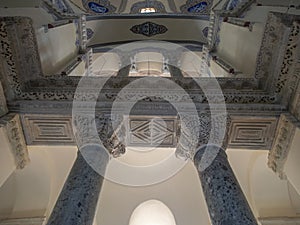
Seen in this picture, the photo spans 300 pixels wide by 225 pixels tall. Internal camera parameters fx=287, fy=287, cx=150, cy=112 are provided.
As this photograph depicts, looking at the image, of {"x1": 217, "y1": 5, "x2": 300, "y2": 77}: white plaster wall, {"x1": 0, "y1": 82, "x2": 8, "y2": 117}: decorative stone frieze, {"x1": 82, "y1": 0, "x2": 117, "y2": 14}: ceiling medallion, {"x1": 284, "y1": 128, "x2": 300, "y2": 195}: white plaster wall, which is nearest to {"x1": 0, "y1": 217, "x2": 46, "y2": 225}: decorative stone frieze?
{"x1": 0, "y1": 82, "x2": 8, "y2": 117}: decorative stone frieze

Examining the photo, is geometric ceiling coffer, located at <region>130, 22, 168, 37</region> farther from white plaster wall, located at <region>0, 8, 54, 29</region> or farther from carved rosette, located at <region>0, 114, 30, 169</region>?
carved rosette, located at <region>0, 114, 30, 169</region>

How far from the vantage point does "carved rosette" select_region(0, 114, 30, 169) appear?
438 centimetres

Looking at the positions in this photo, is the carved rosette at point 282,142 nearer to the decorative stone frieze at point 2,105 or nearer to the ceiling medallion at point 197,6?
the decorative stone frieze at point 2,105

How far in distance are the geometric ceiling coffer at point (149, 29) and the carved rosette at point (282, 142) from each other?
598 centimetres

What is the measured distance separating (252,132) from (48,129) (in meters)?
3.40

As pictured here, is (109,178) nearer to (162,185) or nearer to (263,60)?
(162,185)

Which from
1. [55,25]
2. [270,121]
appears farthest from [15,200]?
[270,121]

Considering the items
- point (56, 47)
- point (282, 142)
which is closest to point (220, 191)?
point (282, 142)

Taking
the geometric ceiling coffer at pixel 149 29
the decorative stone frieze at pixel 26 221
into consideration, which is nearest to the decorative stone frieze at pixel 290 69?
the geometric ceiling coffer at pixel 149 29

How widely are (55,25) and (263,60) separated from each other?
13.6 feet

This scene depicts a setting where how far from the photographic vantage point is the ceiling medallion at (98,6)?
36.3 ft

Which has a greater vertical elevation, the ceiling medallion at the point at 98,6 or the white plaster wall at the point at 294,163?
the ceiling medallion at the point at 98,6

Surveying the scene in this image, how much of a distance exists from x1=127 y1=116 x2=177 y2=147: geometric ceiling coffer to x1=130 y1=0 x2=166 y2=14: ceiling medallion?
7802 mm

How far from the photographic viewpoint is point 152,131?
4.86m
